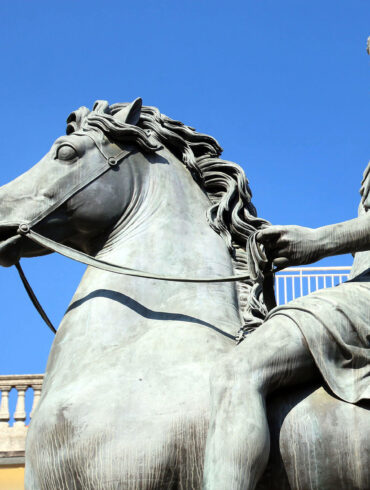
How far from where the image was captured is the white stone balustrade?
1475cm

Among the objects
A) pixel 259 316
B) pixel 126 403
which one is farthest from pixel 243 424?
pixel 259 316

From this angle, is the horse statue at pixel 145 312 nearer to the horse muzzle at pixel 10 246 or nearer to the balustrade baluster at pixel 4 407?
the horse muzzle at pixel 10 246

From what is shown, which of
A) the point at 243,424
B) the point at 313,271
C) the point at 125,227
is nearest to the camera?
the point at 243,424

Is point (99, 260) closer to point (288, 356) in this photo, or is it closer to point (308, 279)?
point (288, 356)

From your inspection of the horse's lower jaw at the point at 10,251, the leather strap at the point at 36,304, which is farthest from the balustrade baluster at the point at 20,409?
the horse's lower jaw at the point at 10,251

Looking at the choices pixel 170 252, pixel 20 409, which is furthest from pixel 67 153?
pixel 20 409

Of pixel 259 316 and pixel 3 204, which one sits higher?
pixel 3 204

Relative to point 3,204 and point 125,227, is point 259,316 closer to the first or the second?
point 125,227

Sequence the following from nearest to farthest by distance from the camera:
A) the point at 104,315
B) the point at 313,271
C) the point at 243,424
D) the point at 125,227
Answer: the point at 243,424 → the point at 104,315 → the point at 125,227 → the point at 313,271

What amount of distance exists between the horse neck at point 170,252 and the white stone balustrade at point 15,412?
32.6 ft

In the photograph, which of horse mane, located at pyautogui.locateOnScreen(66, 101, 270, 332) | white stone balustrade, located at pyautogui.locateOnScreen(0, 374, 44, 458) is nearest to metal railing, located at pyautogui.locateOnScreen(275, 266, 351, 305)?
white stone balustrade, located at pyautogui.locateOnScreen(0, 374, 44, 458)

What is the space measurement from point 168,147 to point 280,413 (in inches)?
65.5

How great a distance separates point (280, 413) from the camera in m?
4.17

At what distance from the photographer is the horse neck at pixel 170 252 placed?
15.6 feet
